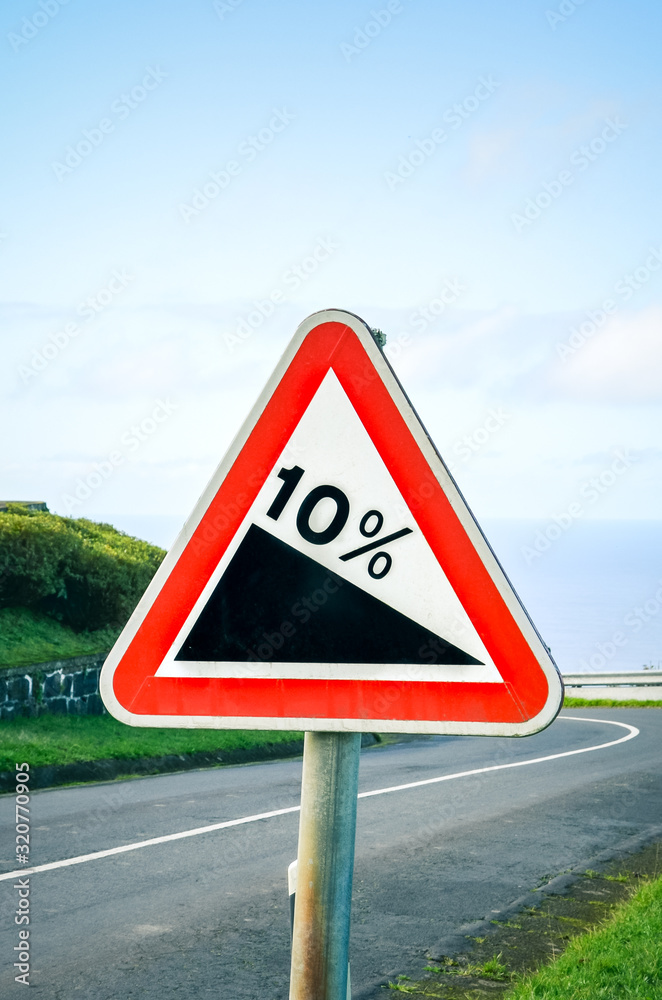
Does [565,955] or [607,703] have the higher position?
[607,703]

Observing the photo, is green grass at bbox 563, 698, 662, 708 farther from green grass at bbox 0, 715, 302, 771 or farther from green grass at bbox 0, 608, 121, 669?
green grass at bbox 0, 608, 121, 669

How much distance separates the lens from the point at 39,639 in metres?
14.1

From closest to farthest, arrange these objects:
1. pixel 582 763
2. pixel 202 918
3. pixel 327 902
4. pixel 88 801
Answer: pixel 327 902 < pixel 202 918 < pixel 88 801 < pixel 582 763

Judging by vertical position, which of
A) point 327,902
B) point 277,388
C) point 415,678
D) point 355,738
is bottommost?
point 327,902

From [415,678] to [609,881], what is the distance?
6505mm

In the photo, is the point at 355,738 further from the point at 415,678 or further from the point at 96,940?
the point at 96,940

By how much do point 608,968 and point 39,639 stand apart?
1104cm

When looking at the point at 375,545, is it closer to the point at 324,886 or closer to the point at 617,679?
the point at 324,886

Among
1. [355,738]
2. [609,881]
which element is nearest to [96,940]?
[609,881]

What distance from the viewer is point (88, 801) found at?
9.66 meters

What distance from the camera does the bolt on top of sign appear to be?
1.71m

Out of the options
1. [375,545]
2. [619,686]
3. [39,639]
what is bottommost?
[619,686]

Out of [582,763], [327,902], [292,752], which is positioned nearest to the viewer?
[327,902]

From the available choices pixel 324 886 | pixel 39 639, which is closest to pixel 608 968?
pixel 324 886
